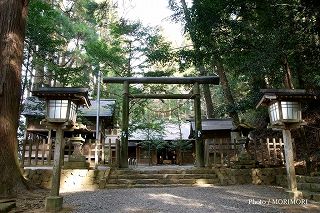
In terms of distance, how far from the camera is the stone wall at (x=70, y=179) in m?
8.94

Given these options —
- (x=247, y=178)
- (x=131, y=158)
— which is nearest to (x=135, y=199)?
(x=247, y=178)

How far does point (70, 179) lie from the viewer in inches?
356

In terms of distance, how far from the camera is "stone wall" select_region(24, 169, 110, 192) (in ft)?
29.3

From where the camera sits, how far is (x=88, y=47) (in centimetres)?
1705

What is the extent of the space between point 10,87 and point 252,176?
7.95 meters

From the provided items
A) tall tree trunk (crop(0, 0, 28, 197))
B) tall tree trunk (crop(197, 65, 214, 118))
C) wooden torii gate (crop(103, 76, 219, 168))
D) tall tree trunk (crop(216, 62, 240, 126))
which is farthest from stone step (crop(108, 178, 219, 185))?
tall tree trunk (crop(197, 65, 214, 118))

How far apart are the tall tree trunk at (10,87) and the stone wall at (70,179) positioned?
8.39 feet

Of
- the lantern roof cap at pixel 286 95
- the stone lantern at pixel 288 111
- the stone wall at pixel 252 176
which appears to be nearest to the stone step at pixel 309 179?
the stone lantern at pixel 288 111

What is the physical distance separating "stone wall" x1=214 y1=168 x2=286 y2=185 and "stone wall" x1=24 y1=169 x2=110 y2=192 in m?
4.34

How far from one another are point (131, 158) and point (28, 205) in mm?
17666

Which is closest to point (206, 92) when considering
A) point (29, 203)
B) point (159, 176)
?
point (159, 176)

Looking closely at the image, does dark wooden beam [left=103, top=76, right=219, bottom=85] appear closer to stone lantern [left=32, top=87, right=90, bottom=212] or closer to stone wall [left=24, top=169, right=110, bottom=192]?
stone wall [left=24, top=169, right=110, bottom=192]

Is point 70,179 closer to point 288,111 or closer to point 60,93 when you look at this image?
point 60,93

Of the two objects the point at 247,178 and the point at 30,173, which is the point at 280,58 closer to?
the point at 247,178
